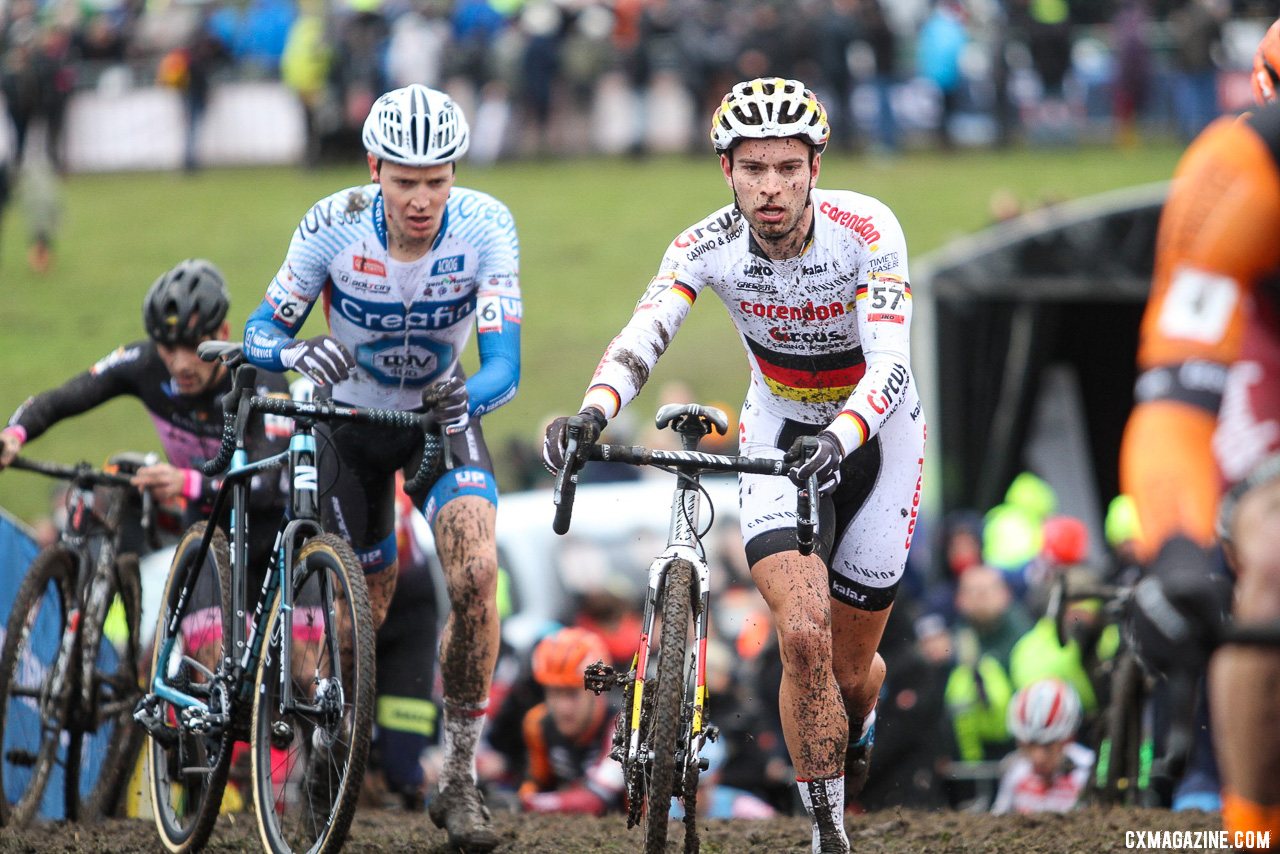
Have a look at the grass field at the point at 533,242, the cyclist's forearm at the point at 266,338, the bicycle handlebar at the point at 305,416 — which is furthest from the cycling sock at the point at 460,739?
the grass field at the point at 533,242

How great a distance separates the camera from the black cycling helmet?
7.87 metres

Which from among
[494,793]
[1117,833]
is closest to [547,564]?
[494,793]

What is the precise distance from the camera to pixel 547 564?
1303cm

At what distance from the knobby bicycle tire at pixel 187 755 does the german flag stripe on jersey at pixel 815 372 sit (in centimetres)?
224

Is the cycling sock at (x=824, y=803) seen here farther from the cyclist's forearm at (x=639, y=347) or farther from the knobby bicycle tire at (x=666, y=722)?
the cyclist's forearm at (x=639, y=347)

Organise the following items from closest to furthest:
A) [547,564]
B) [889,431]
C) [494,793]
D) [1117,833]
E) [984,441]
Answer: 1. [889,431]
2. [1117,833]
3. [494,793]
4. [547,564]
5. [984,441]

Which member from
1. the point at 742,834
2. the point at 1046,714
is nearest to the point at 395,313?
the point at 742,834

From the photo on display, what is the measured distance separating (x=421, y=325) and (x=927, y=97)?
23464 mm

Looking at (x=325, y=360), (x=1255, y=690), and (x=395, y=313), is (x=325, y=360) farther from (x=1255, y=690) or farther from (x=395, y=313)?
(x=1255, y=690)

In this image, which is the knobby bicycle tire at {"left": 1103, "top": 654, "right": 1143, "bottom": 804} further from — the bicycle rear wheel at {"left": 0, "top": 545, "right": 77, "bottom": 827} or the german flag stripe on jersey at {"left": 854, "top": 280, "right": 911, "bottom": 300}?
the bicycle rear wheel at {"left": 0, "top": 545, "right": 77, "bottom": 827}

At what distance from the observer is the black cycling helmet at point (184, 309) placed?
787cm

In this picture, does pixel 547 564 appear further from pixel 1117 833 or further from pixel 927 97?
pixel 927 97

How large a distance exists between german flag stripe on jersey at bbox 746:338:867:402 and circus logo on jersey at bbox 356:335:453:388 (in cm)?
132

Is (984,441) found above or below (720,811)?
above
